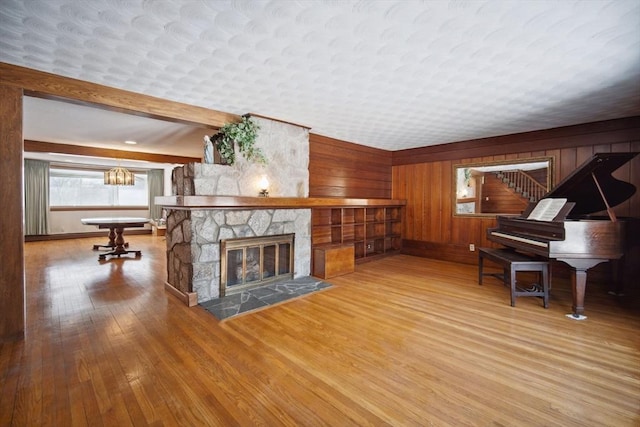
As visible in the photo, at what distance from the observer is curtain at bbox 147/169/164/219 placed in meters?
9.81

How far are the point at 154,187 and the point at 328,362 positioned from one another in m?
9.98

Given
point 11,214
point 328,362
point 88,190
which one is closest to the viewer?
point 328,362

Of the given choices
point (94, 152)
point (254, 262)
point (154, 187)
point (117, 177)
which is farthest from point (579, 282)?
point (154, 187)

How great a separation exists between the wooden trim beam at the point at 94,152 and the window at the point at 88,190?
11.2 ft

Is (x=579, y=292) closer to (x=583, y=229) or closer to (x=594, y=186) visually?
(x=583, y=229)

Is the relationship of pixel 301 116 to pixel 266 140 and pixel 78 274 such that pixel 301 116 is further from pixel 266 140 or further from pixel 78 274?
pixel 78 274

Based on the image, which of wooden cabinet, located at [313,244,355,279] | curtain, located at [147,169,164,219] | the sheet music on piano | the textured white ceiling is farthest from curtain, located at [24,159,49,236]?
the sheet music on piano

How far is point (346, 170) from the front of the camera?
5.44 m

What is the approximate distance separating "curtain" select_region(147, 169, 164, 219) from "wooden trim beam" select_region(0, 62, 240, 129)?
7.50 m

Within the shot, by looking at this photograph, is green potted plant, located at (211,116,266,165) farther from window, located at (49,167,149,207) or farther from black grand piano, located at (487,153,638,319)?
window, located at (49,167,149,207)

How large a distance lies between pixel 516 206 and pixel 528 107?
1.97 meters

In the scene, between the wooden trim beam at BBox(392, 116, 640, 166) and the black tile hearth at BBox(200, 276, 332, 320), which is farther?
the wooden trim beam at BBox(392, 116, 640, 166)

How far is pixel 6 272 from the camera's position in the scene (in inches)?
93.4

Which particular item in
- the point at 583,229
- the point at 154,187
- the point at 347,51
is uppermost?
the point at 347,51
